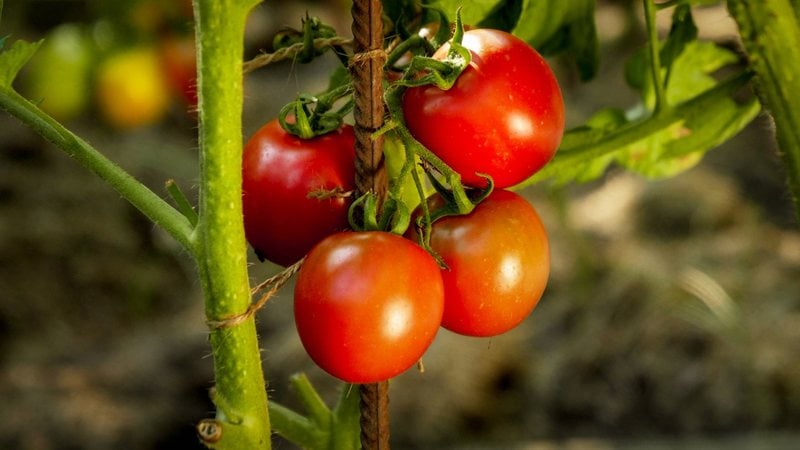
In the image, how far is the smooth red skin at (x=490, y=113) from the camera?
1.54ft

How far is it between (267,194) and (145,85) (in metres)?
1.53

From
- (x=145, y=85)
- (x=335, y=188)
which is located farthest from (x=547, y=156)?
(x=145, y=85)

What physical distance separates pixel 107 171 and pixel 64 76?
1545mm

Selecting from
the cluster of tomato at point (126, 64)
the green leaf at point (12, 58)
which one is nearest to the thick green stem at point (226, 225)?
the green leaf at point (12, 58)

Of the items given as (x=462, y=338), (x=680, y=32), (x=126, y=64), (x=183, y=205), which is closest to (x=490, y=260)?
(x=183, y=205)

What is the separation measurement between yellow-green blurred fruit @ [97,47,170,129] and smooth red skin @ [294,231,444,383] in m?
1.57

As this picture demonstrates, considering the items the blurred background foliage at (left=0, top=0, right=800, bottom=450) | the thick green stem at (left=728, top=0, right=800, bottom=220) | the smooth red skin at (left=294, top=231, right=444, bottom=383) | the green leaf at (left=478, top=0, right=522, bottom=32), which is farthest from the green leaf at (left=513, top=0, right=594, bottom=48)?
the blurred background foliage at (left=0, top=0, right=800, bottom=450)

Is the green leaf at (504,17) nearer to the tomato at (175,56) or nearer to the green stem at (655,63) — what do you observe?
the green stem at (655,63)

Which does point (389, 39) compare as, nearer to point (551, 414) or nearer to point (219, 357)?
point (219, 357)

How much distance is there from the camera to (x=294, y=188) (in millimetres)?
510

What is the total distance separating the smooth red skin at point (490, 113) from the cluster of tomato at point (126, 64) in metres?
1.52

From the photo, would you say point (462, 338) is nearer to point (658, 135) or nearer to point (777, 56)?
point (658, 135)

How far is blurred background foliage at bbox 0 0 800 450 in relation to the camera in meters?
1.82

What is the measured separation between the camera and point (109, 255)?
2408 mm
